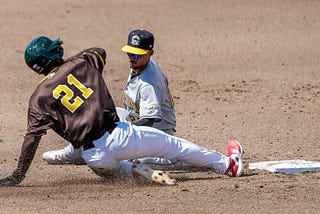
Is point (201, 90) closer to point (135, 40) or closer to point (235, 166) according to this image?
point (135, 40)

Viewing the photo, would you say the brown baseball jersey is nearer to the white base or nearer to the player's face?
the player's face

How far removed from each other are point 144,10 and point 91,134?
8.56 m

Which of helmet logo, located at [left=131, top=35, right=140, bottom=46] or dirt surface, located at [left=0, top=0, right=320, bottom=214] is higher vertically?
helmet logo, located at [left=131, top=35, right=140, bottom=46]

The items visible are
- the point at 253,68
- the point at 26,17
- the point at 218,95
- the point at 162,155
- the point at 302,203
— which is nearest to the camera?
the point at 302,203

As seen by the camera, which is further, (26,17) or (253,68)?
(26,17)

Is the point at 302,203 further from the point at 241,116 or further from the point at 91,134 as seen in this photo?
the point at 241,116

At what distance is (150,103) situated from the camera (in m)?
7.95

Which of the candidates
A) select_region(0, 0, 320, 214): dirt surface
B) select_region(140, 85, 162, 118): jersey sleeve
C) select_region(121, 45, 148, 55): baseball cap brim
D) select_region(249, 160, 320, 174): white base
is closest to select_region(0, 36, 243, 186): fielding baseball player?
select_region(0, 0, 320, 214): dirt surface

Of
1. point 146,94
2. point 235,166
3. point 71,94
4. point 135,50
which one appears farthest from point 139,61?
point 235,166

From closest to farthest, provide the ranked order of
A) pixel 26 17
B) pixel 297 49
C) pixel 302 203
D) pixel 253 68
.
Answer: pixel 302 203, pixel 253 68, pixel 297 49, pixel 26 17

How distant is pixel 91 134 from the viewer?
742cm

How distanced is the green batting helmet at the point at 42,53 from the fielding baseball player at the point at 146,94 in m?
0.82

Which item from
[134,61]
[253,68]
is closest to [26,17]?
[253,68]

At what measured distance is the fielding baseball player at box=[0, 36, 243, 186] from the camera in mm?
7359
